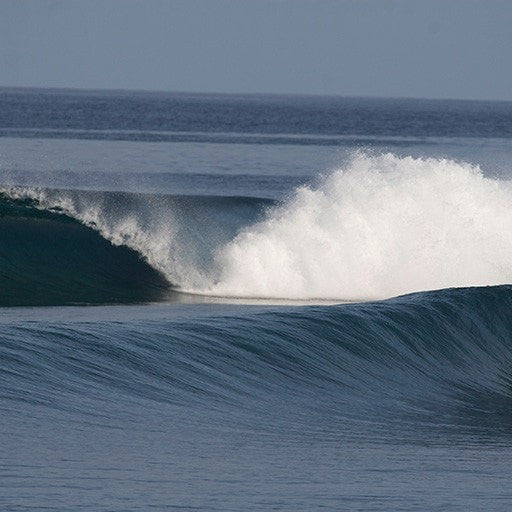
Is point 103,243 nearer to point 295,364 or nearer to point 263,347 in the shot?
point 263,347

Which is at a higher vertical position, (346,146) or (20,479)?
(346,146)

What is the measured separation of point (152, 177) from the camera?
151ft

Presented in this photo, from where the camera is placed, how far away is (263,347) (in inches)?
551

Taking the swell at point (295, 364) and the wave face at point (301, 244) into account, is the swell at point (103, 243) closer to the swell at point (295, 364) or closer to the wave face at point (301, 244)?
the wave face at point (301, 244)

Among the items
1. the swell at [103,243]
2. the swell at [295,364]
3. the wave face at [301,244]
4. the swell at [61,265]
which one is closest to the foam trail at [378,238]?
the wave face at [301,244]

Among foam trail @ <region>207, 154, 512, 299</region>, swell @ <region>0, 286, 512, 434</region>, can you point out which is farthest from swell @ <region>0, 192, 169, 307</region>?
swell @ <region>0, 286, 512, 434</region>

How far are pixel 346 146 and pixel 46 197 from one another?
51.6 metres

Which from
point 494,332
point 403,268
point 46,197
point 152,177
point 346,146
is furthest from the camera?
point 346,146

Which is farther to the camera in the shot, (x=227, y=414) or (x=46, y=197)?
(x=46, y=197)

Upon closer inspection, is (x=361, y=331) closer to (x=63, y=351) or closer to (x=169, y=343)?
(x=169, y=343)

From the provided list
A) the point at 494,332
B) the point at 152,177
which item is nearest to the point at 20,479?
the point at 494,332

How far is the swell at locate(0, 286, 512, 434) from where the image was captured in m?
11.8

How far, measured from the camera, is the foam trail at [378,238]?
22.7 meters

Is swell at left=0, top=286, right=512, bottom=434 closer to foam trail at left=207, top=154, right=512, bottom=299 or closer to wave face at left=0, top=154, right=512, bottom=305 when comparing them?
foam trail at left=207, top=154, right=512, bottom=299
